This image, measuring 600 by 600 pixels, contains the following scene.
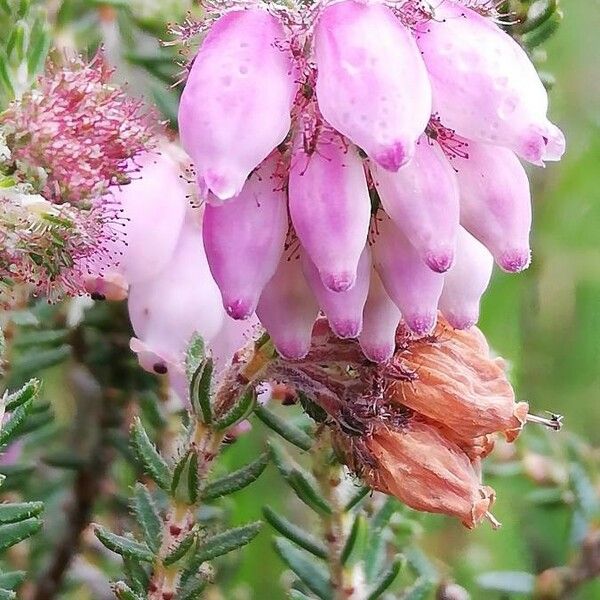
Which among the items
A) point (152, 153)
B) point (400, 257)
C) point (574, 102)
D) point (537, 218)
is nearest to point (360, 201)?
point (400, 257)

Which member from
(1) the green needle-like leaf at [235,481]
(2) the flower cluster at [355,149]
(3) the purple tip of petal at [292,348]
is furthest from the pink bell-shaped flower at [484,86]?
(1) the green needle-like leaf at [235,481]

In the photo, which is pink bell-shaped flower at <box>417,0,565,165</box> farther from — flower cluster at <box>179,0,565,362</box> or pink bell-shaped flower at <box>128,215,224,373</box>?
pink bell-shaped flower at <box>128,215,224,373</box>

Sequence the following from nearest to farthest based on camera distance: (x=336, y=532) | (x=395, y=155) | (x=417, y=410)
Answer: (x=395, y=155)
(x=417, y=410)
(x=336, y=532)

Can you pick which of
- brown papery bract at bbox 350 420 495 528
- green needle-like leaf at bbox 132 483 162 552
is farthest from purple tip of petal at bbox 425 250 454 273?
green needle-like leaf at bbox 132 483 162 552

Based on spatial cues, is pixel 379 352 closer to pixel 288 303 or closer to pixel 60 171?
pixel 288 303

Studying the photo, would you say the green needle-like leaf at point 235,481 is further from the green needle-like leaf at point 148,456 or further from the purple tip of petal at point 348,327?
the purple tip of petal at point 348,327

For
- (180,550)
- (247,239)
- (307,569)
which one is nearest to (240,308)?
(247,239)
